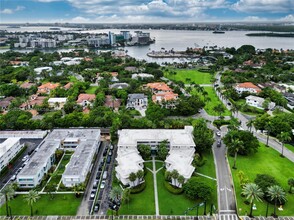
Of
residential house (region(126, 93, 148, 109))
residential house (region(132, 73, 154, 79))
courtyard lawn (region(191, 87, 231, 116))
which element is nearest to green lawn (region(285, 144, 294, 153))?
courtyard lawn (region(191, 87, 231, 116))

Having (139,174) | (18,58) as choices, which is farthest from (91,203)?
(18,58)

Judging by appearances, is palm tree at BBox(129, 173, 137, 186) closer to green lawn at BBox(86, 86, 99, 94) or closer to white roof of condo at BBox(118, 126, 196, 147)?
white roof of condo at BBox(118, 126, 196, 147)

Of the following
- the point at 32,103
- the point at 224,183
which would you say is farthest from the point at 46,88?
the point at 224,183

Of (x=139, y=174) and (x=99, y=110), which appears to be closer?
(x=139, y=174)

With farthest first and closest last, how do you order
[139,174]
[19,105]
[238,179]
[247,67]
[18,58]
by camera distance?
[18,58]
[247,67]
[19,105]
[238,179]
[139,174]

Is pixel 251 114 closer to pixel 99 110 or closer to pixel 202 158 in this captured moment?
pixel 202 158

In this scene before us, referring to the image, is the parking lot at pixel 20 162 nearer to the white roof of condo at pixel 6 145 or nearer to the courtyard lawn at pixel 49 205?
the white roof of condo at pixel 6 145
